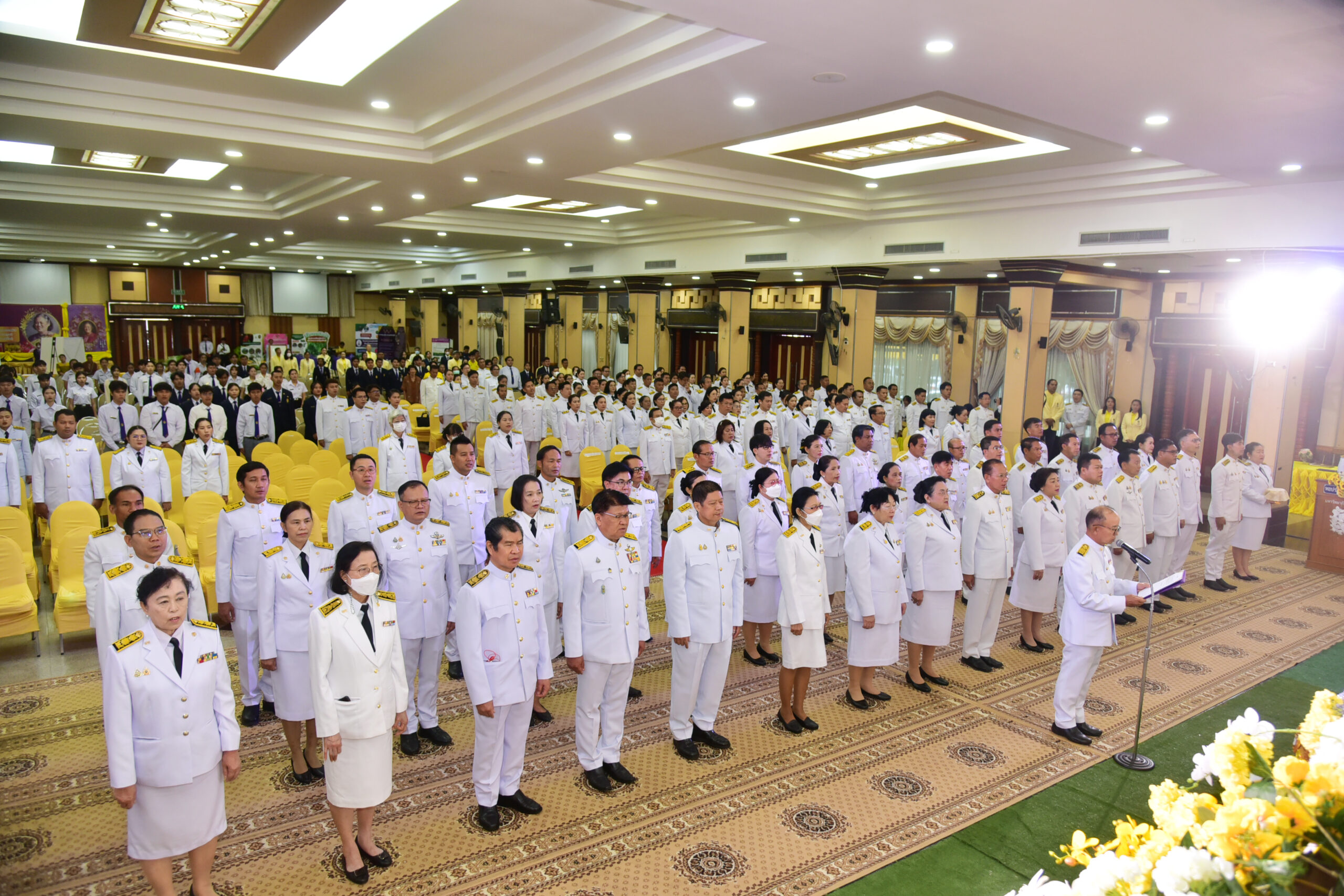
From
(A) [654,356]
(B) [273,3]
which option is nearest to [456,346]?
(A) [654,356]

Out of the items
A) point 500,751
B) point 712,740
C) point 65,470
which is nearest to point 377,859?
point 500,751

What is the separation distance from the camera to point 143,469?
723cm

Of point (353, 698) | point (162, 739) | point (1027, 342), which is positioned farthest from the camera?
point (1027, 342)

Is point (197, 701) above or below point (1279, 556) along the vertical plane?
above

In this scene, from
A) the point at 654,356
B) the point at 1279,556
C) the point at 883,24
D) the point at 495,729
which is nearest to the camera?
the point at 495,729

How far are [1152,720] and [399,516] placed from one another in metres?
5.29

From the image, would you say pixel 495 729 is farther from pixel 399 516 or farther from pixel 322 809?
pixel 399 516

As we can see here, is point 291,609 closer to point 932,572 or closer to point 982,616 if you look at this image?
point 932,572

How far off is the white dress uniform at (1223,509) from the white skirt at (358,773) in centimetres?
855

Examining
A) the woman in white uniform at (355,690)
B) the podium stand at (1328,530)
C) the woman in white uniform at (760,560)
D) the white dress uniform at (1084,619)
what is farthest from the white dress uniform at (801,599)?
the podium stand at (1328,530)

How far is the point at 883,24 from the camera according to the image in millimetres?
4523

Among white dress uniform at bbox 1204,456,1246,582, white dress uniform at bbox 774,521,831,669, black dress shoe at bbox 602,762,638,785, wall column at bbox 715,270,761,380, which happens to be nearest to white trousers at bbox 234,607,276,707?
black dress shoe at bbox 602,762,638,785

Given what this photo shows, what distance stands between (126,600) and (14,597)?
2966 millimetres

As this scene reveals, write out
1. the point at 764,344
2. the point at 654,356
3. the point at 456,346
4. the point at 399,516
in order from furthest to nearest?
the point at 456,346 < the point at 764,344 < the point at 654,356 < the point at 399,516
